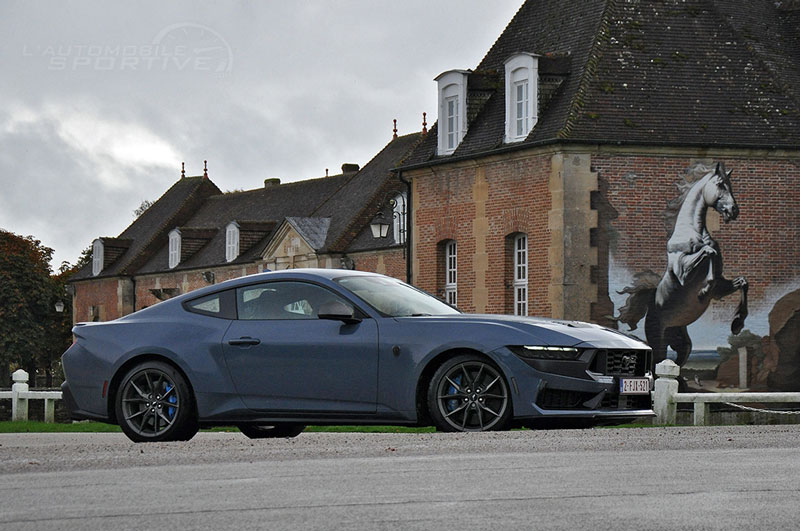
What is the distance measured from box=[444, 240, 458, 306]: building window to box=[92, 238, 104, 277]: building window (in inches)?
1699

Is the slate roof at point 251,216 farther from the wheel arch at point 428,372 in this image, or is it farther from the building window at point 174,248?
the wheel arch at point 428,372

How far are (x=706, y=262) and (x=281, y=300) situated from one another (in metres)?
19.6

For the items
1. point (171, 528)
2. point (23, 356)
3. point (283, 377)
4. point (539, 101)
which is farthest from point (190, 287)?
point (171, 528)

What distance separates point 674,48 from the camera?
3034 cm

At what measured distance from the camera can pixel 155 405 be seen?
36.7ft

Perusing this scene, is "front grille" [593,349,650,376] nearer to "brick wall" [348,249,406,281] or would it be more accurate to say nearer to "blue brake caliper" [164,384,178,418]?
"blue brake caliper" [164,384,178,418]

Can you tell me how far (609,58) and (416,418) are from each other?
816 inches

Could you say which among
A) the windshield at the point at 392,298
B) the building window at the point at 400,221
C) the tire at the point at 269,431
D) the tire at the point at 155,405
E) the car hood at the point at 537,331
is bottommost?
the tire at the point at 269,431

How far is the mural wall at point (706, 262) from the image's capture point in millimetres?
29078

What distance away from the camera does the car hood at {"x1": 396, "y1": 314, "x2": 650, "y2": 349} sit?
10.4m

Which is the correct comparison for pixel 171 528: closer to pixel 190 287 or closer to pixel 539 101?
pixel 539 101

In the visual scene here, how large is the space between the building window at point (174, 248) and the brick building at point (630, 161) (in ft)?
120

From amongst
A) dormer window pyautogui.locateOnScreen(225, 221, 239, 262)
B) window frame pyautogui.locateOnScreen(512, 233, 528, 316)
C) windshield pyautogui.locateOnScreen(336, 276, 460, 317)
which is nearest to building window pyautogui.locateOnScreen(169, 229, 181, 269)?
dormer window pyautogui.locateOnScreen(225, 221, 239, 262)

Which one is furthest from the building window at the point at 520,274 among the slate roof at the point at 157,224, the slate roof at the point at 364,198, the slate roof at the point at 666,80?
the slate roof at the point at 157,224
